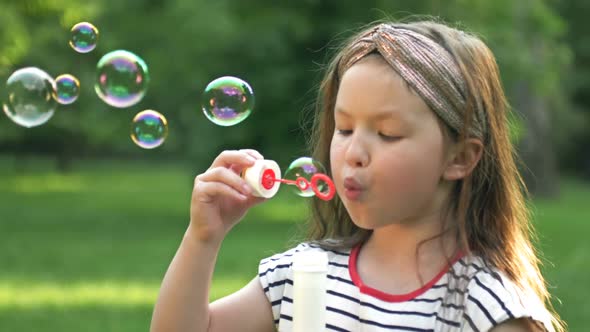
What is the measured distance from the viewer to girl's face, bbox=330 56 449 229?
209 cm

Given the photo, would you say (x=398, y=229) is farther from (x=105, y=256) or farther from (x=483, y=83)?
(x=105, y=256)

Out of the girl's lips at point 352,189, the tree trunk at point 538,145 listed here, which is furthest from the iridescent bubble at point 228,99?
the tree trunk at point 538,145

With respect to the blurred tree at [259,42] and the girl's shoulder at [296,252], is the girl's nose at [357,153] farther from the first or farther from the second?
the blurred tree at [259,42]

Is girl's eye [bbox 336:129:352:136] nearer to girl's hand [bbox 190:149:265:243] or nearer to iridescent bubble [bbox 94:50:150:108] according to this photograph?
girl's hand [bbox 190:149:265:243]

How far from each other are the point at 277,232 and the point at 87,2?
13.6 ft

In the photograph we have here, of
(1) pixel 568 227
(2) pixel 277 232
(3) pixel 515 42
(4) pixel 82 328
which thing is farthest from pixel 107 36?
(4) pixel 82 328

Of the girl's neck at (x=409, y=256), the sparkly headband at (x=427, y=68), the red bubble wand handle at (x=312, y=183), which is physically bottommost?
the girl's neck at (x=409, y=256)

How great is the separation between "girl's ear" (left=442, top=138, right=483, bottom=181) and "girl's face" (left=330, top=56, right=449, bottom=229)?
0.05 m

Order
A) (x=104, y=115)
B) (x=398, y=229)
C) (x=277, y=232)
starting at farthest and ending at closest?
(x=104, y=115), (x=277, y=232), (x=398, y=229)

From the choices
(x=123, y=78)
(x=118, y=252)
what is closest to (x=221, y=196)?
(x=123, y=78)

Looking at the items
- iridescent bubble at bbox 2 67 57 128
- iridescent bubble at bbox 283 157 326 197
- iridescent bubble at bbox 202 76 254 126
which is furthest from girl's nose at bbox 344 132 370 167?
iridescent bubble at bbox 2 67 57 128

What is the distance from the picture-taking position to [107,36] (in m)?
14.8

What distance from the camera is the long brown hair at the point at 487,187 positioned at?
2.23 m

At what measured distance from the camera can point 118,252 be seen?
11.7 m
